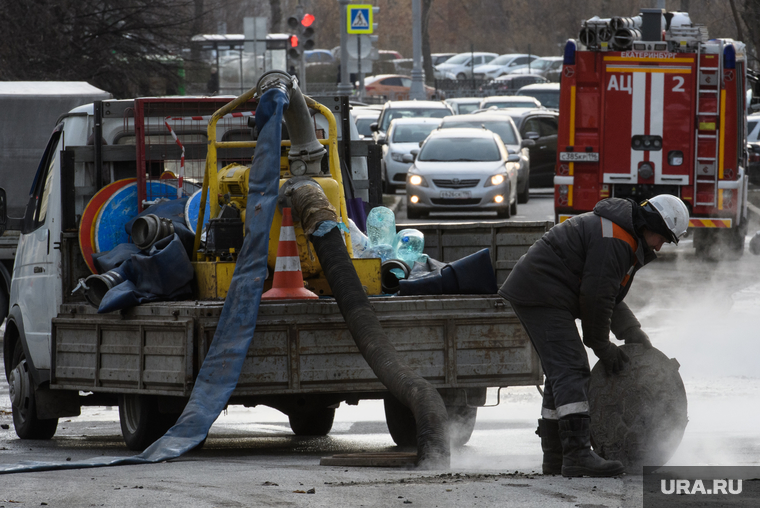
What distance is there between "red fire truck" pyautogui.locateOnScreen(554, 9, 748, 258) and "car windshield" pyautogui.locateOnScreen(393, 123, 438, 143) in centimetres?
880

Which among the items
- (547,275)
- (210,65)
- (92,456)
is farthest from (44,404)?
(210,65)

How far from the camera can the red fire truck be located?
52.7 feet

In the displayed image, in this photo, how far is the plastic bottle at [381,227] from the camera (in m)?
8.49

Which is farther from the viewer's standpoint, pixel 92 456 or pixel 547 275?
pixel 92 456

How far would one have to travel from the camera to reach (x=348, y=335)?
7031 mm

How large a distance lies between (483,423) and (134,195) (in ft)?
9.50

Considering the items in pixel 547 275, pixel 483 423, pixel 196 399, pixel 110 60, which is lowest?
pixel 483 423

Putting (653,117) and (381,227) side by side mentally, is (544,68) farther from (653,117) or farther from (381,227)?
(381,227)

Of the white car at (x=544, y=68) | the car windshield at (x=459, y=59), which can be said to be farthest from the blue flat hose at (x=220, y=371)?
the car windshield at (x=459, y=59)

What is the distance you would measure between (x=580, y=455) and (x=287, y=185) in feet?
8.01

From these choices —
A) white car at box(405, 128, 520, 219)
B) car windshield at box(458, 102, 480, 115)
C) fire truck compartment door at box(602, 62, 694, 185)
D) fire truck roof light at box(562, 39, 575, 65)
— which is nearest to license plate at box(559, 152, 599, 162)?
fire truck compartment door at box(602, 62, 694, 185)

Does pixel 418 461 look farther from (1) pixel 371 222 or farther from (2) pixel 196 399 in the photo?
(1) pixel 371 222

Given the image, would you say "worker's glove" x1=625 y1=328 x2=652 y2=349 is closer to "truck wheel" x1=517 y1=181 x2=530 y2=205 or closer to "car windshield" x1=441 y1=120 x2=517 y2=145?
"car windshield" x1=441 y1=120 x2=517 y2=145

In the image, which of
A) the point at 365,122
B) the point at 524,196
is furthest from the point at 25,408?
the point at 365,122
